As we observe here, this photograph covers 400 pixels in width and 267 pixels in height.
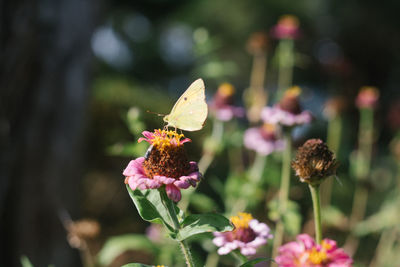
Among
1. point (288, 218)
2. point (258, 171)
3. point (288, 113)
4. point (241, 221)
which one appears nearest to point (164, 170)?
point (241, 221)

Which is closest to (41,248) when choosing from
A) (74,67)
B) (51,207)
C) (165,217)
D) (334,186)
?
(51,207)

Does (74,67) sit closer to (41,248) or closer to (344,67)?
(41,248)

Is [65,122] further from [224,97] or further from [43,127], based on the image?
[224,97]

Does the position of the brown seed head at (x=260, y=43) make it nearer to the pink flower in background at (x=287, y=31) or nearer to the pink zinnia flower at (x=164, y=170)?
the pink flower in background at (x=287, y=31)

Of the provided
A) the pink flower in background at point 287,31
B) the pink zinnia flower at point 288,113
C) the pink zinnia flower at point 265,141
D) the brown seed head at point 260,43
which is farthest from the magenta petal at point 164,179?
the brown seed head at point 260,43

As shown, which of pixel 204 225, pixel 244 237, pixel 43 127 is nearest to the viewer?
pixel 204 225

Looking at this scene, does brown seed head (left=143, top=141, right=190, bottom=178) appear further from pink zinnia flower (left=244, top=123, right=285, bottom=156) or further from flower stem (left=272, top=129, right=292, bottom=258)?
pink zinnia flower (left=244, top=123, right=285, bottom=156)
